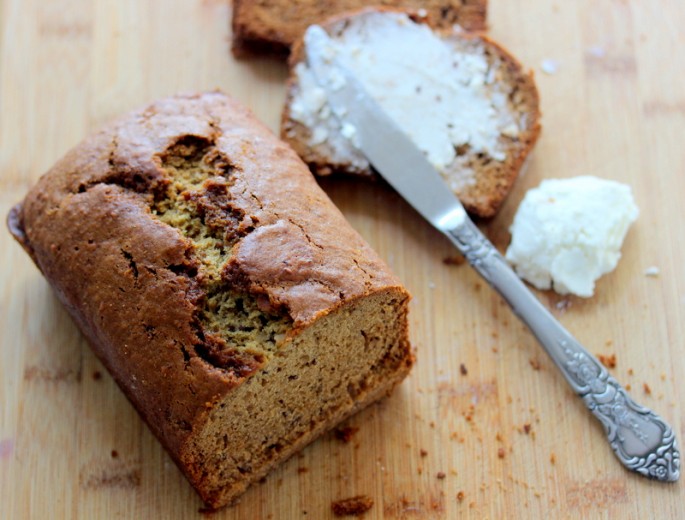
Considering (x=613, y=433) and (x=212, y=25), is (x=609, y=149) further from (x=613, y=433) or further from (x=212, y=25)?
(x=212, y=25)

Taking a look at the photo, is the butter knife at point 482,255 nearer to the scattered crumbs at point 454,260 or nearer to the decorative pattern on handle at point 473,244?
the decorative pattern on handle at point 473,244

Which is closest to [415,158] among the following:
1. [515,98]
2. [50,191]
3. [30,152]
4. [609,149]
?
[515,98]

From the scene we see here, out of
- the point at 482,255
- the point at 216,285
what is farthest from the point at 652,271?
the point at 216,285

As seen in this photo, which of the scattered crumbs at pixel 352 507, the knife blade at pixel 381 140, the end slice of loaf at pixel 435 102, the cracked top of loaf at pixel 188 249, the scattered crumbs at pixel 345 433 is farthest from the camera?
the end slice of loaf at pixel 435 102

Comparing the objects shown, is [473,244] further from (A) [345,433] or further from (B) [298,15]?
(B) [298,15]

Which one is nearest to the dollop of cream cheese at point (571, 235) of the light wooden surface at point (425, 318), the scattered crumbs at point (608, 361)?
the light wooden surface at point (425, 318)

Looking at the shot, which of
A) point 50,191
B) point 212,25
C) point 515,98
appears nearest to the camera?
point 50,191

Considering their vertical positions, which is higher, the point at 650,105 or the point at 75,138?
the point at 650,105
